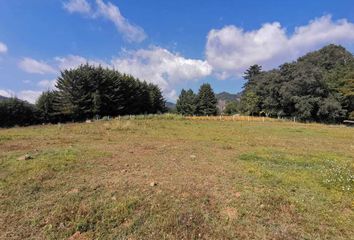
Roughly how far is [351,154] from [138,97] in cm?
4735

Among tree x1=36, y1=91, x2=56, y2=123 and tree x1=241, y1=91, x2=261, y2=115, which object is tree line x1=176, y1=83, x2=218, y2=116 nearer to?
tree x1=241, y1=91, x2=261, y2=115

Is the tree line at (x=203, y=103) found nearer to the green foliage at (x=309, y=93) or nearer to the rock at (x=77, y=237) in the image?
the green foliage at (x=309, y=93)

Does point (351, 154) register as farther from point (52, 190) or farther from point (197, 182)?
point (52, 190)

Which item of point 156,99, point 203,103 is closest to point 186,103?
point 203,103

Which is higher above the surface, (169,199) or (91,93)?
(91,93)

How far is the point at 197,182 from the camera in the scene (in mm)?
6570

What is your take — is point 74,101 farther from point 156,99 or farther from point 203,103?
point 203,103

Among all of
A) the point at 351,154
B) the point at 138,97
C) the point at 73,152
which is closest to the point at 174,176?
the point at 73,152

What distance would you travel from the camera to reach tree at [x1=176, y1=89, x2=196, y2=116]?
7544cm

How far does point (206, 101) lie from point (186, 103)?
7126mm

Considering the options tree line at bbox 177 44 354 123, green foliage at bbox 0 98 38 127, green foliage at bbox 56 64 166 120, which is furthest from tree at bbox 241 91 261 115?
green foliage at bbox 0 98 38 127

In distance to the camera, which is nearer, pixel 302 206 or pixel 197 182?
pixel 302 206

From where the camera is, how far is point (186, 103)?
78312mm

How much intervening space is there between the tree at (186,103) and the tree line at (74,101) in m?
30.3
